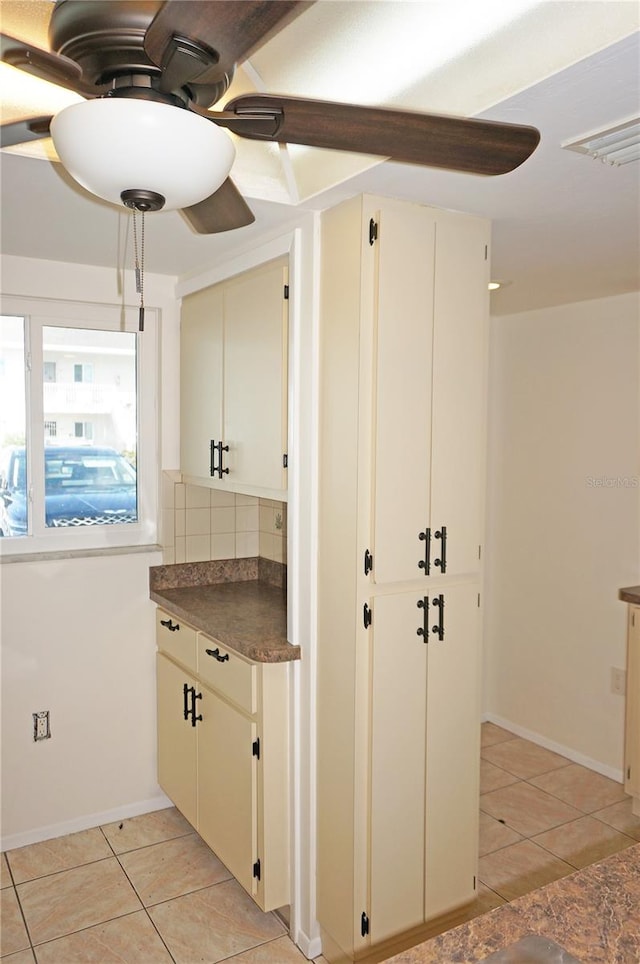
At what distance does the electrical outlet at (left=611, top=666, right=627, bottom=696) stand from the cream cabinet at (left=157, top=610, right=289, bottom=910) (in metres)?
1.93

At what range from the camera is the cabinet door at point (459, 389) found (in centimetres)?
225

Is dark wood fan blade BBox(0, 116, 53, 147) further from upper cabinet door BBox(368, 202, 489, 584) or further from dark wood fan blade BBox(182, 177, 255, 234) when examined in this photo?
upper cabinet door BBox(368, 202, 489, 584)

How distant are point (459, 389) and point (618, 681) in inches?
81.5

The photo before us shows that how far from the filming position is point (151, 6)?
106cm

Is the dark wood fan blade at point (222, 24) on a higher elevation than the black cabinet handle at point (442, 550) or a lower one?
higher

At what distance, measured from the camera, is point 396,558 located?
2.21 m

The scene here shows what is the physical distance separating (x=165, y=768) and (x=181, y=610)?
30.8 inches

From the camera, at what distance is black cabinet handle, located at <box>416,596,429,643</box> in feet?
7.48

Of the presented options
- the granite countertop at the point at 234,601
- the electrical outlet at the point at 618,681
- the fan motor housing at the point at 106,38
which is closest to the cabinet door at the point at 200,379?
the granite countertop at the point at 234,601

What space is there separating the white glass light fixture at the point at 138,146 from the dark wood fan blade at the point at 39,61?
0.07 meters

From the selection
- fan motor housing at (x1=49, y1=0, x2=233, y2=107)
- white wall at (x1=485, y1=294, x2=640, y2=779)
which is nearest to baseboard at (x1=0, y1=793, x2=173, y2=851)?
white wall at (x1=485, y1=294, x2=640, y2=779)

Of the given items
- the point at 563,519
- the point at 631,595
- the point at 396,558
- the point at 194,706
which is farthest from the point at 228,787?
the point at 563,519

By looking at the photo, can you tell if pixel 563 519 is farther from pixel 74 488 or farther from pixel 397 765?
pixel 74 488

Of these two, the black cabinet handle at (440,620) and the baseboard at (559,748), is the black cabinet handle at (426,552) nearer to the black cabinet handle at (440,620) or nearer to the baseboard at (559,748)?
the black cabinet handle at (440,620)
